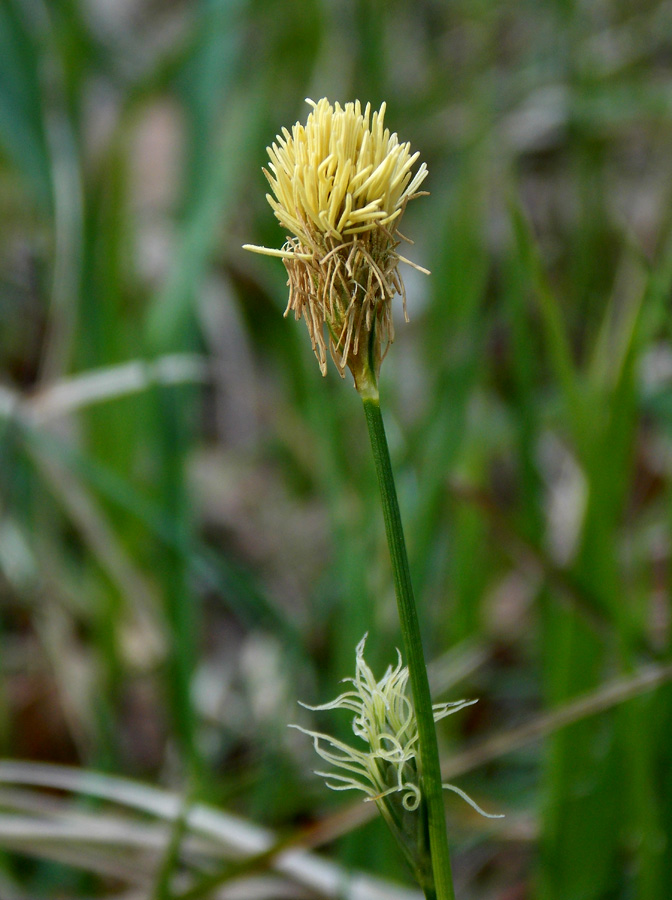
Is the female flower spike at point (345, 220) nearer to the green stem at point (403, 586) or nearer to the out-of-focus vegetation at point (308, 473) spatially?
the green stem at point (403, 586)

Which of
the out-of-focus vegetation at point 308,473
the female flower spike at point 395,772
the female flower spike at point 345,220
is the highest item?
the out-of-focus vegetation at point 308,473

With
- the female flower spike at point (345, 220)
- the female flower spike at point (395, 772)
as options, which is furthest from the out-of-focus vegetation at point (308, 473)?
the female flower spike at point (345, 220)

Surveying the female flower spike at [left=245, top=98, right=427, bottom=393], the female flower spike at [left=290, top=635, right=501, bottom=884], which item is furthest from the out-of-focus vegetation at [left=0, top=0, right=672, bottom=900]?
the female flower spike at [left=245, top=98, right=427, bottom=393]

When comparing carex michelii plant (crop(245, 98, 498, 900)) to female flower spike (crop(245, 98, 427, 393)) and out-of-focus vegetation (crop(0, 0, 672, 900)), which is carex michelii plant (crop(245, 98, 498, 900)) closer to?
female flower spike (crop(245, 98, 427, 393))

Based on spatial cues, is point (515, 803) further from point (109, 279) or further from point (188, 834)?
point (109, 279)

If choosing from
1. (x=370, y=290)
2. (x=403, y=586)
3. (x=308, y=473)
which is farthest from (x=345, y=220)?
(x=308, y=473)

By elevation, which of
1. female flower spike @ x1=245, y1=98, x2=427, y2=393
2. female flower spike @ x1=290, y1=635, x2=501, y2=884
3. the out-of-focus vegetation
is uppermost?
the out-of-focus vegetation

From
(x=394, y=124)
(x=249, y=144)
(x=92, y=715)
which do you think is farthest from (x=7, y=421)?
(x=394, y=124)
